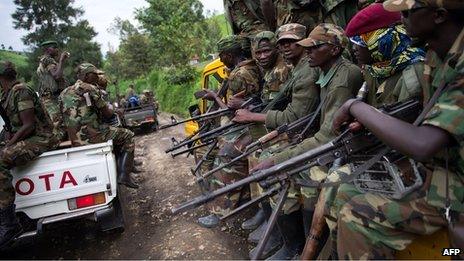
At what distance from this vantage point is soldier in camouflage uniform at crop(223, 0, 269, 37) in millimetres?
5121

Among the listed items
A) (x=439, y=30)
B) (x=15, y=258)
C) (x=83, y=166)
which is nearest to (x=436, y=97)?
(x=439, y=30)

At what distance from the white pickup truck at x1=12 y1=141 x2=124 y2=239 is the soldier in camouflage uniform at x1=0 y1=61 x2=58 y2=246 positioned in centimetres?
9

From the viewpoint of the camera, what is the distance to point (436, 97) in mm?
1673

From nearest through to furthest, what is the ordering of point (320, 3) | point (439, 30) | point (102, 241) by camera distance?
point (439, 30)
point (320, 3)
point (102, 241)

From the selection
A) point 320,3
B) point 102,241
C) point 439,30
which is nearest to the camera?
point 439,30

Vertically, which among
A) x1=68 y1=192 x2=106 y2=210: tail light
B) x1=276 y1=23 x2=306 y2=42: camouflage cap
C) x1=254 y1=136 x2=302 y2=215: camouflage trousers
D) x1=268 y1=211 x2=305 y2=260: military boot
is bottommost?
x1=268 y1=211 x2=305 y2=260: military boot

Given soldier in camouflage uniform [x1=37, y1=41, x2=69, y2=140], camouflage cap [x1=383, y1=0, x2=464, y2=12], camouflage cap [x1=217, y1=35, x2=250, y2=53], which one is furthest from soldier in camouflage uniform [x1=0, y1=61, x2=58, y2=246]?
camouflage cap [x1=383, y1=0, x2=464, y2=12]

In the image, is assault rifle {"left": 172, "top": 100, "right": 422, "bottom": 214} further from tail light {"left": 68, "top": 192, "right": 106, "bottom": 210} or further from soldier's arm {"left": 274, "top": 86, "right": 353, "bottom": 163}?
tail light {"left": 68, "top": 192, "right": 106, "bottom": 210}

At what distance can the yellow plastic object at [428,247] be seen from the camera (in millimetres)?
1786

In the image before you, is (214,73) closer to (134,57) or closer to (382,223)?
(382,223)

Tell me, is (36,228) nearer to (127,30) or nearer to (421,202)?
(421,202)

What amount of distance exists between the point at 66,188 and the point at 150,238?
3.96ft

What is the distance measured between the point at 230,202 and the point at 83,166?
164cm

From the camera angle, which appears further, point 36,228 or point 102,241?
point 102,241
